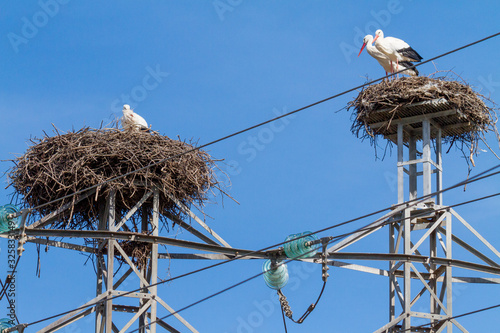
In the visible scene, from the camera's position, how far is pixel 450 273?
1560 centimetres

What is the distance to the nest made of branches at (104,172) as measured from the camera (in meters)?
15.8

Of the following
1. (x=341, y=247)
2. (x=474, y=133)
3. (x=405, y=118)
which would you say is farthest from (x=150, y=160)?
(x=474, y=133)

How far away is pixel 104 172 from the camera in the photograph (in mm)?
15969

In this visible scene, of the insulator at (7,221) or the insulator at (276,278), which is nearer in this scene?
the insulator at (7,221)

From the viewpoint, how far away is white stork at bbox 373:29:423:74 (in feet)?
63.9

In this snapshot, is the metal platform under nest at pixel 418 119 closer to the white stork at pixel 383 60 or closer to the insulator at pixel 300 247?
the white stork at pixel 383 60

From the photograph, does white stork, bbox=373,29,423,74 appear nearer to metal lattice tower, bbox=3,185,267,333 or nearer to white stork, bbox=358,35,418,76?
white stork, bbox=358,35,418,76

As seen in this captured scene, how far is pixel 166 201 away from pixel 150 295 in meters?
1.93

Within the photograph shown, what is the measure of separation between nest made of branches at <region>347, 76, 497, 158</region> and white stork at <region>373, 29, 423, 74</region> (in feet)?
7.79

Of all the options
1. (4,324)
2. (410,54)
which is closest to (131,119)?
(4,324)

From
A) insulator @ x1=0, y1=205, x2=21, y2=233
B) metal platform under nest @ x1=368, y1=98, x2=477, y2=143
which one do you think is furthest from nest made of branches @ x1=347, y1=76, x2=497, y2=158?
insulator @ x1=0, y1=205, x2=21, y2=233

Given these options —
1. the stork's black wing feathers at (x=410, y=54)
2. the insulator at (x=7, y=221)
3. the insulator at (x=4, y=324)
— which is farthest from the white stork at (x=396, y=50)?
the insulator at (x=4, y=324)

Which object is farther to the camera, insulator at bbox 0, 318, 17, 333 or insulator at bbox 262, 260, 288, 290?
insulator at bbox 0, 318, 17, 333

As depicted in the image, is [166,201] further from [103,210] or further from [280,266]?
[280,266]
